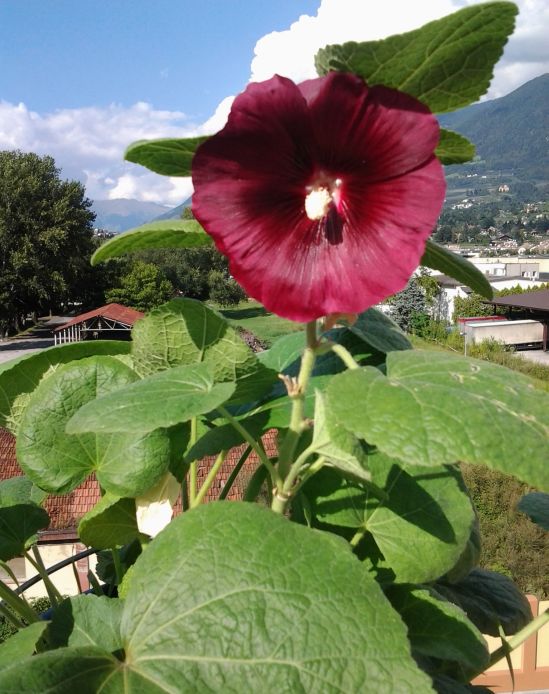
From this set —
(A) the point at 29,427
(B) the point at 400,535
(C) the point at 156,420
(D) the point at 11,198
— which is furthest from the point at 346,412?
(D) the point at 11,198

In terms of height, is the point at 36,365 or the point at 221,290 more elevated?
the point at 36,365

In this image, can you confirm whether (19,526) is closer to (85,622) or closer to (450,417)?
(85,622)

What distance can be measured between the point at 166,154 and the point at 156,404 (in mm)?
135

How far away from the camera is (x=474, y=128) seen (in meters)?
104

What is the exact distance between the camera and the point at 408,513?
1.39 ft

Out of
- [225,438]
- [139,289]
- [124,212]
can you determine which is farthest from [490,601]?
[124,212]

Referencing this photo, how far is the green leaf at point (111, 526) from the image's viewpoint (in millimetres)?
481

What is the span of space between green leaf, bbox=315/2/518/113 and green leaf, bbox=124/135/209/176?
0.08 meters

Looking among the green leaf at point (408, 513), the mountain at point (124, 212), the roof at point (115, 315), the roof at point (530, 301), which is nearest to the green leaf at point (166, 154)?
the green leaf at point (408, 513)

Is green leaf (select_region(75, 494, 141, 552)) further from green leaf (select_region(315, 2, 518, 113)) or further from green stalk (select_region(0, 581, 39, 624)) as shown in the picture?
green leaf (select_region(315, 2, 518, 113))

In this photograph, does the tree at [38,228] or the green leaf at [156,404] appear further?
the tree at [38,228]

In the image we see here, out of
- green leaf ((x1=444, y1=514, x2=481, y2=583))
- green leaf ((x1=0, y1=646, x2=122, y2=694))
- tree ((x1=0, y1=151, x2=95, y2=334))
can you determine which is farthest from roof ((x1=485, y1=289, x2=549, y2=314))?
green leaf ((x1=0, y1=646, x2=122, y2=694))

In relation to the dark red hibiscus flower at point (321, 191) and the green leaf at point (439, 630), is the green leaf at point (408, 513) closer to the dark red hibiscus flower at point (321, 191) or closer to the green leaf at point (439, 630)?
the green leaf at point (439, 630)

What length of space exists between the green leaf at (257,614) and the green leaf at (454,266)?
7.5 inches
